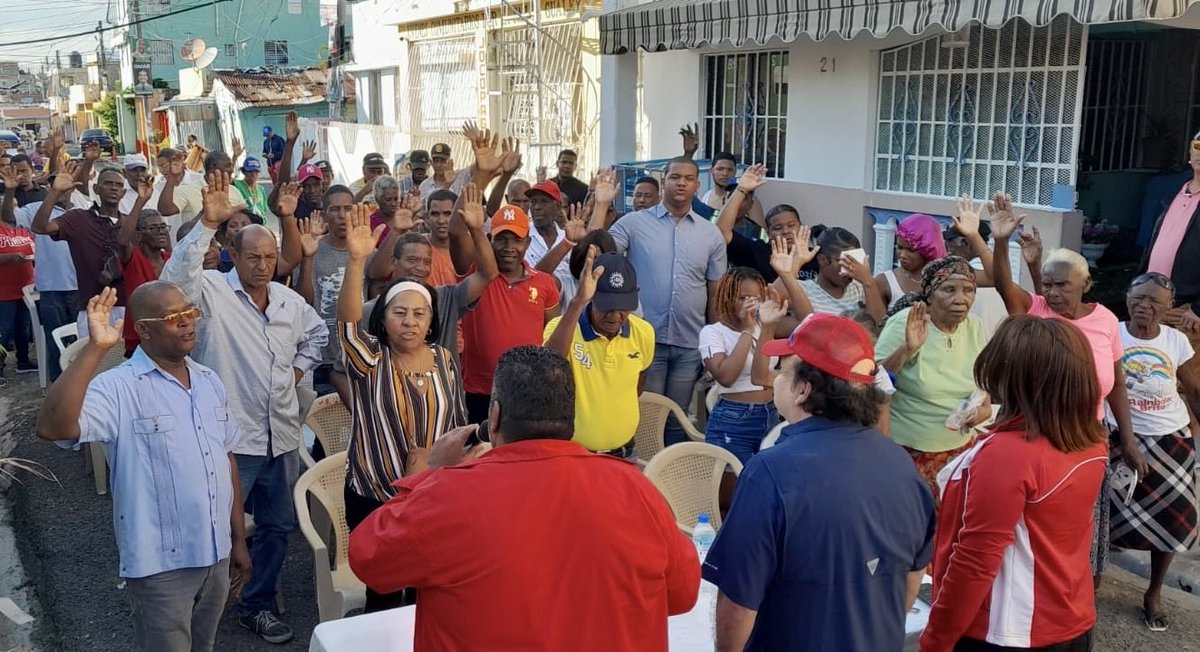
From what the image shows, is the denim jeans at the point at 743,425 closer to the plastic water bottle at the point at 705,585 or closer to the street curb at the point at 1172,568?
the plastic water bottle at the point at 705,585

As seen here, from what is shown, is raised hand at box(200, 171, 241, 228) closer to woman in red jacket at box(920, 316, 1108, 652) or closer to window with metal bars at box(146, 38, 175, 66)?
woman in red jacket at box(920, 316, 1108, 652)

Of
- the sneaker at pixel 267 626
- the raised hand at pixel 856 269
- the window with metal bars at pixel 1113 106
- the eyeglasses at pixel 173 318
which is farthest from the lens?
the window with metal bars at pixel 1113 106

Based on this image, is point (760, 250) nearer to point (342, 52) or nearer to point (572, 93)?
point (572, 93)

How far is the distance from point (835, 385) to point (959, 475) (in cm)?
58

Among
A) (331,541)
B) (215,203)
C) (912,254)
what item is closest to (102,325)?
(215,203)

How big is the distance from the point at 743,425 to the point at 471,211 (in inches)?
65.7

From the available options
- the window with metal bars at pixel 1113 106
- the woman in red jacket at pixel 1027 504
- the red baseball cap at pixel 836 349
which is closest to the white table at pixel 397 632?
the woman in red jacket at pixel 1027 504

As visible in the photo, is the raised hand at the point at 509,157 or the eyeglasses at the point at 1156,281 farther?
the raised hand at the point at 509,157

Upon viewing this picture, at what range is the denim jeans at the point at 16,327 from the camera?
9.15 metres

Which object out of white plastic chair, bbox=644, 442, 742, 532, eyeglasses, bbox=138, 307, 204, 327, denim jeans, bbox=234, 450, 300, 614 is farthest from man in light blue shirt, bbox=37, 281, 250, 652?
white plastic chair, bbox=644, 442, 742, 532

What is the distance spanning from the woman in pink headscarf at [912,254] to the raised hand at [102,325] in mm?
3527

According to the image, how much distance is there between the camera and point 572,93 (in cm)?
1608

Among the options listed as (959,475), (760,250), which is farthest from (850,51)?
(959,475)

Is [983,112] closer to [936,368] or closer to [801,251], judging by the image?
[801,251]
